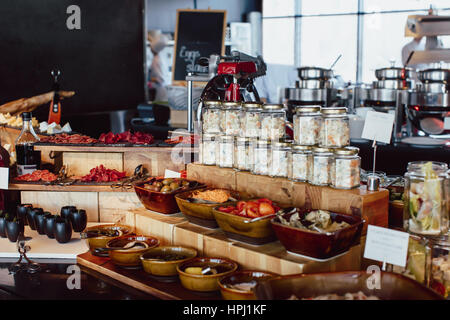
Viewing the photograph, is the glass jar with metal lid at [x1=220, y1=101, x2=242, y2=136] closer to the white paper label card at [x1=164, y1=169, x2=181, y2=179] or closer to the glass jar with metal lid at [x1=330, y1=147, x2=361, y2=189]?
the white paper label card at [x1=164, y1=169, x2=181, y2=179]

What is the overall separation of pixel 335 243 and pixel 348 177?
329 mm

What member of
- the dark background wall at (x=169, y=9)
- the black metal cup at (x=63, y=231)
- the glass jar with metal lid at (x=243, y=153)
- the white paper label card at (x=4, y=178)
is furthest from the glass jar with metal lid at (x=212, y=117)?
the dark background wall at (x=169, y=9)

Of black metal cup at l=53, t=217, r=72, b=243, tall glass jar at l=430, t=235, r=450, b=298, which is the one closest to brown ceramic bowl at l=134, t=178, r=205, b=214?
black metal cup at l=53, t=217, r=72, b=243

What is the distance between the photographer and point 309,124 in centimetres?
212

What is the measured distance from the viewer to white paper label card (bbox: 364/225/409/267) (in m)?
1.70

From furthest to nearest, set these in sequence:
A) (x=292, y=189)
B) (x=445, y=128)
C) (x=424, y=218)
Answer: (x=445, y=128)
(x=292, y=189)
(x=424, y=218)

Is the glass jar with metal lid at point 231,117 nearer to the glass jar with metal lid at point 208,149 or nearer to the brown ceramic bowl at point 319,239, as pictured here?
the glass jar with metal lid at point 208,149

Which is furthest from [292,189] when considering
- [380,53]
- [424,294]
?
[380,53]

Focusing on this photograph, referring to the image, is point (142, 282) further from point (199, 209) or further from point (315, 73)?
point (315, 73)

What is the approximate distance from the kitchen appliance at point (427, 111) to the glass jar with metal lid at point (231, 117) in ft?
7.78

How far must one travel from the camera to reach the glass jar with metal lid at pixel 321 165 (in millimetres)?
2029

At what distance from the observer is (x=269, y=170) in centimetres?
228

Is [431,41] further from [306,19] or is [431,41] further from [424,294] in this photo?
[306,19]

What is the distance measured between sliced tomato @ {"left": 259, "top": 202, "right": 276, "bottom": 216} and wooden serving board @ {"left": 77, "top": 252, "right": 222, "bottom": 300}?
35cm
